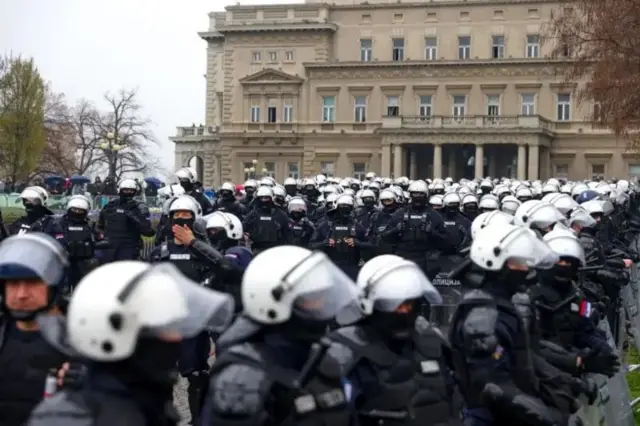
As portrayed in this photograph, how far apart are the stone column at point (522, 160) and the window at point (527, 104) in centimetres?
452

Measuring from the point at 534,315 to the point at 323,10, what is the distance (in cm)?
6379

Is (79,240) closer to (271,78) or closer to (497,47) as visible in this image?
(271,78)

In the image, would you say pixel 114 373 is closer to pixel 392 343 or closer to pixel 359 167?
pixel 392 343

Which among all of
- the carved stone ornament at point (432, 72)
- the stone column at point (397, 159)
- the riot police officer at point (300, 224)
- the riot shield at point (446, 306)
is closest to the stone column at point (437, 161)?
the stone column at point (397, 159)

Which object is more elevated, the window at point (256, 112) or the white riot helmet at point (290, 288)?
the window at point (256, 112)

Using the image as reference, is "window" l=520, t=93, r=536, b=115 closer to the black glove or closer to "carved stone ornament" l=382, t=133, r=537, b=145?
"carved stone ornament" l=382, t=133, r=537, b=145

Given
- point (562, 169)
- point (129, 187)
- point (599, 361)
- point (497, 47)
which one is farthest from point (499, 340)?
point (497, 47)

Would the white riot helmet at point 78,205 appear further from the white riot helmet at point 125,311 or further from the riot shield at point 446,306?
the white riot helmet at point 125,311

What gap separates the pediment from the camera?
222 ft

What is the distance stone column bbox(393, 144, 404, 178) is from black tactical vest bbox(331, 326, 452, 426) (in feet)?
184

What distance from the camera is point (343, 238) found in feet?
54.0

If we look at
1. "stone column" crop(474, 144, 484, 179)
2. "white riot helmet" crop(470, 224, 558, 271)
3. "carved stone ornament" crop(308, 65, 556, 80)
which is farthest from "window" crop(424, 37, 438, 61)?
"white riot helmet" crop(470, 224, 558, 271)

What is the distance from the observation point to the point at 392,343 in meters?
5.59

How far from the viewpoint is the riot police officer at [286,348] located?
461 centimetres
